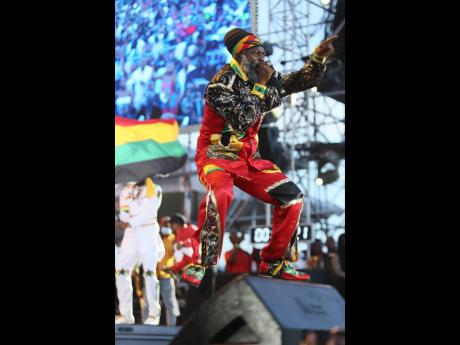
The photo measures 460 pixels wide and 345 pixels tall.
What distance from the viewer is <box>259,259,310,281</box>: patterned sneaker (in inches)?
186

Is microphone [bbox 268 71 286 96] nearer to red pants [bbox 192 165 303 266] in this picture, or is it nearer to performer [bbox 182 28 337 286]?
performer [bbox 182 28 337 286]

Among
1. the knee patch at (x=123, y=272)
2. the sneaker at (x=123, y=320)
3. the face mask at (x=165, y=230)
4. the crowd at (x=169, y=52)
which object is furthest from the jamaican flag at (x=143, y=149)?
the sneaker at (x=123, y=320)

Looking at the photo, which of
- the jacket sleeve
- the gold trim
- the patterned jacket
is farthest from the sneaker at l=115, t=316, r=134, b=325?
the jacket sleeve

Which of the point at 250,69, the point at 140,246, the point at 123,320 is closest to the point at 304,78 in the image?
the point at 250,69

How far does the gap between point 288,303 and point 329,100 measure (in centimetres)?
160

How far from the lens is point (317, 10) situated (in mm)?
5191

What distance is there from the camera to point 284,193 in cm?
468

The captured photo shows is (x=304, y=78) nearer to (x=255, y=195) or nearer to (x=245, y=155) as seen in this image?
(x=245, y=155)

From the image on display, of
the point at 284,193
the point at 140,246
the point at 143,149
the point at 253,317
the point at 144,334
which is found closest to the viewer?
the point at 253,317

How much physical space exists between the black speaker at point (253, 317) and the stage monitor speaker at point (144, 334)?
46cm

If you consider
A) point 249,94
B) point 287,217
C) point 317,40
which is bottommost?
point 287,217

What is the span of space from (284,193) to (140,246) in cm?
172
